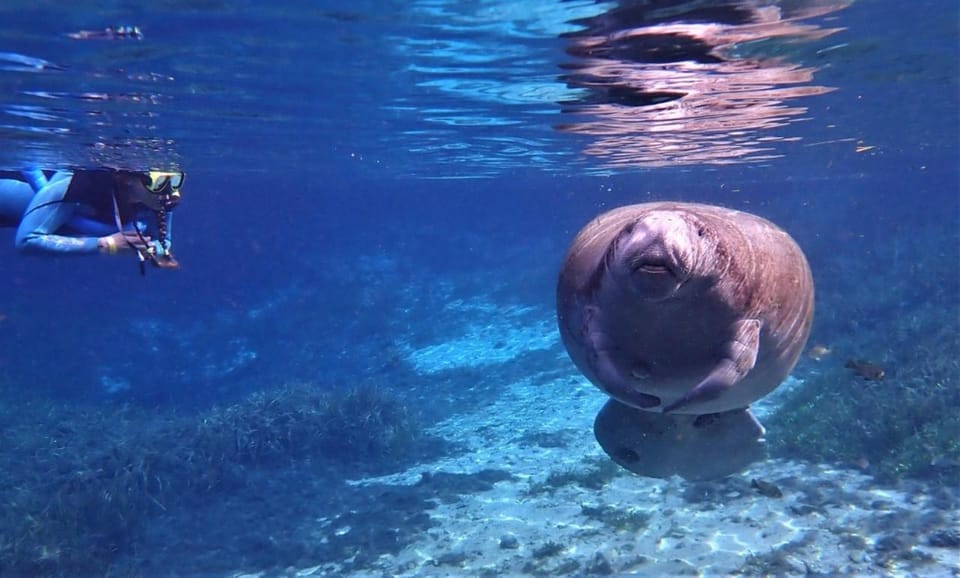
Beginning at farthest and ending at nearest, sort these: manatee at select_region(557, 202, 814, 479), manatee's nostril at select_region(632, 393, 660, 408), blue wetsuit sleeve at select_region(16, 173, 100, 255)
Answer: blue wetsuit sleeve at select_region(16, 173, 100, 255) < manatee's nostril at select_region(632, 393, 660, 408) < manatee at select_region(557, 202, 814, 479)

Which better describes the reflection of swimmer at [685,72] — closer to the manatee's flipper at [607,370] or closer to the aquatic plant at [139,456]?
the manatee's flipper at [607,370]

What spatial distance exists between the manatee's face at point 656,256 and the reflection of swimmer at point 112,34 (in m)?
9.30

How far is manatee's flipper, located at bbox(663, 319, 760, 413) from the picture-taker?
3711 millimetres

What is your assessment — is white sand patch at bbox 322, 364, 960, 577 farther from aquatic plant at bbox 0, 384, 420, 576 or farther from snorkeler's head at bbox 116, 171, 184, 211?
snorkeler's head at bbox 116, 171, 184, 211

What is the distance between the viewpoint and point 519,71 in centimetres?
1231

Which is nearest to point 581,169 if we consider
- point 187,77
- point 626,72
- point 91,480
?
point 626,72

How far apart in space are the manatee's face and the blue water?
606 cm

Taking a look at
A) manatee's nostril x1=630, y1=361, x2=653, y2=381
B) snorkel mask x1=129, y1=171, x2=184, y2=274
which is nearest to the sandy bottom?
manatee's nostril x1=630, y1=361, x2=653, y2=381

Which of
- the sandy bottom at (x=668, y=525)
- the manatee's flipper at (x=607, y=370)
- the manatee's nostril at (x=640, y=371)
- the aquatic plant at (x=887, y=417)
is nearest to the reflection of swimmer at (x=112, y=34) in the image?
the manatee's flipper at (x=607, y=370)

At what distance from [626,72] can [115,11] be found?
28.7 feet

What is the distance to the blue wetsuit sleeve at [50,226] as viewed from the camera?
7.80 metres

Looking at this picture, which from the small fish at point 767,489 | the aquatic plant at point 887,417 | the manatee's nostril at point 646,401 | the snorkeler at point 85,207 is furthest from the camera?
the aquatic plant at point 887,417

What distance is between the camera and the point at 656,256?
3.43 metres

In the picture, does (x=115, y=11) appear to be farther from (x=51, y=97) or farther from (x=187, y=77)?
(x=51, y=97)
